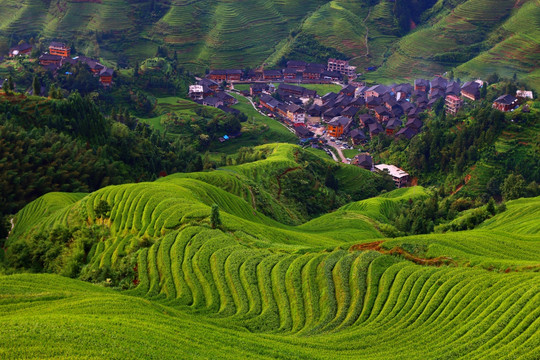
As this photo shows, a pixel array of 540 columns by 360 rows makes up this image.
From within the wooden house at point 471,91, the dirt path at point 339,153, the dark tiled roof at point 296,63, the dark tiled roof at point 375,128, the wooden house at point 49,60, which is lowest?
the dirt path at point 339,153

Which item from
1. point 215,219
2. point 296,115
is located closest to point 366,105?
point 296,115

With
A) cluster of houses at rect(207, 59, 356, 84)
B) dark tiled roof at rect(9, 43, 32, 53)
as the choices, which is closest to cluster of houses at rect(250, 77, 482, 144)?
cluster of houses at rect(207, 59, 356, 84)

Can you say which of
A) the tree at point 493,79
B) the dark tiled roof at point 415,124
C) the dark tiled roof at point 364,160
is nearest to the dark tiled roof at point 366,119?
the dark tiled roof at point 415,124

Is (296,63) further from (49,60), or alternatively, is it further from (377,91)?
(49,60)

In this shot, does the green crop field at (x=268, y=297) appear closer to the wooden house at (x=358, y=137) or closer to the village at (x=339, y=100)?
the village at (x=339, y=100)

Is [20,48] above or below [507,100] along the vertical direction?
below

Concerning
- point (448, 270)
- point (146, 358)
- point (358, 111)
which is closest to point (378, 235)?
point (448, 270)
